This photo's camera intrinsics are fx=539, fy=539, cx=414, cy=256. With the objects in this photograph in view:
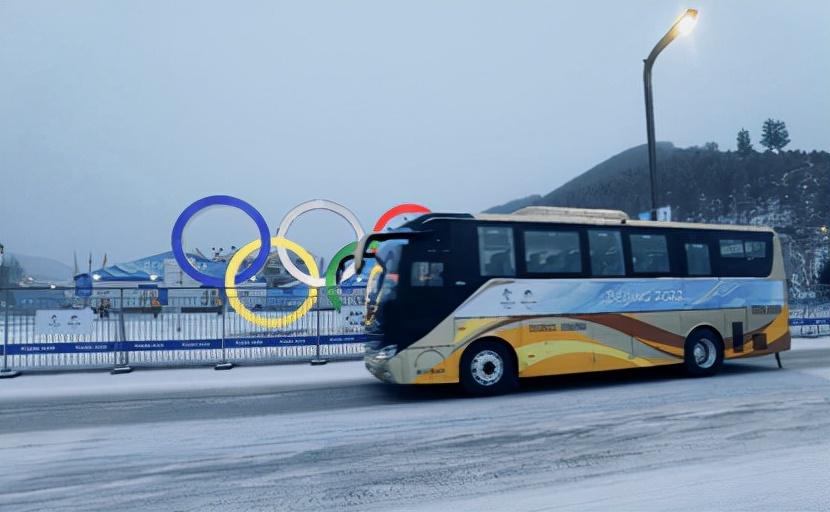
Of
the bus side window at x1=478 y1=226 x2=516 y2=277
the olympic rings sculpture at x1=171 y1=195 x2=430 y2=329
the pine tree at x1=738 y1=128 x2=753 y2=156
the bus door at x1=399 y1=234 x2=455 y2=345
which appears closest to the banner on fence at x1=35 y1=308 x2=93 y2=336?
the olympic rings sculpture at x1=171 y1=195 x2=430 y2=329

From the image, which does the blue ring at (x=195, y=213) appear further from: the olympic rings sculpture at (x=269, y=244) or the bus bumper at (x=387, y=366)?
the bus bumper at (x=387, y=366)

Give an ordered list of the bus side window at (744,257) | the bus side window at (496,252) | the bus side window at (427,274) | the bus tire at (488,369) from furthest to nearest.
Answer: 1. the bus side window at (744,257)
2. the bus side window at (496,252)
3. the bus tire at (488,369)
4. the bus side window at (427,274)

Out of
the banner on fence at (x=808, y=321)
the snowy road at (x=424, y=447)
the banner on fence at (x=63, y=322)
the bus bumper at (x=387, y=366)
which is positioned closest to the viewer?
the snowy road at (x=424, y=447)

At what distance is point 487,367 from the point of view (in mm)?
8969

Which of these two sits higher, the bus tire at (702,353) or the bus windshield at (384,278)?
the bus windshield at (384,278)

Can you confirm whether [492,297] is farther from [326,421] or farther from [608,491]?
[608,491]

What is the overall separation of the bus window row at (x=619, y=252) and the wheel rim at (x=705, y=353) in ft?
4.43

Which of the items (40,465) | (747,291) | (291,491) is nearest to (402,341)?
(291,491)

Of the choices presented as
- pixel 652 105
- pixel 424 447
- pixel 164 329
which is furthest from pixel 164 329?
pixel 652 105

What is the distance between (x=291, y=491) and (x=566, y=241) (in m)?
6.64

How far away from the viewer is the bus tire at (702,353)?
1050cm

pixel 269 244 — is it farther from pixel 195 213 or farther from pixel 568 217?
pixel 568 217

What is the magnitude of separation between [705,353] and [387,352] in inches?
261

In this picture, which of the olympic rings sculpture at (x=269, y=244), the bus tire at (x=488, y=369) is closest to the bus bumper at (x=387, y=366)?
the bus tire at (x=488, y=369)
